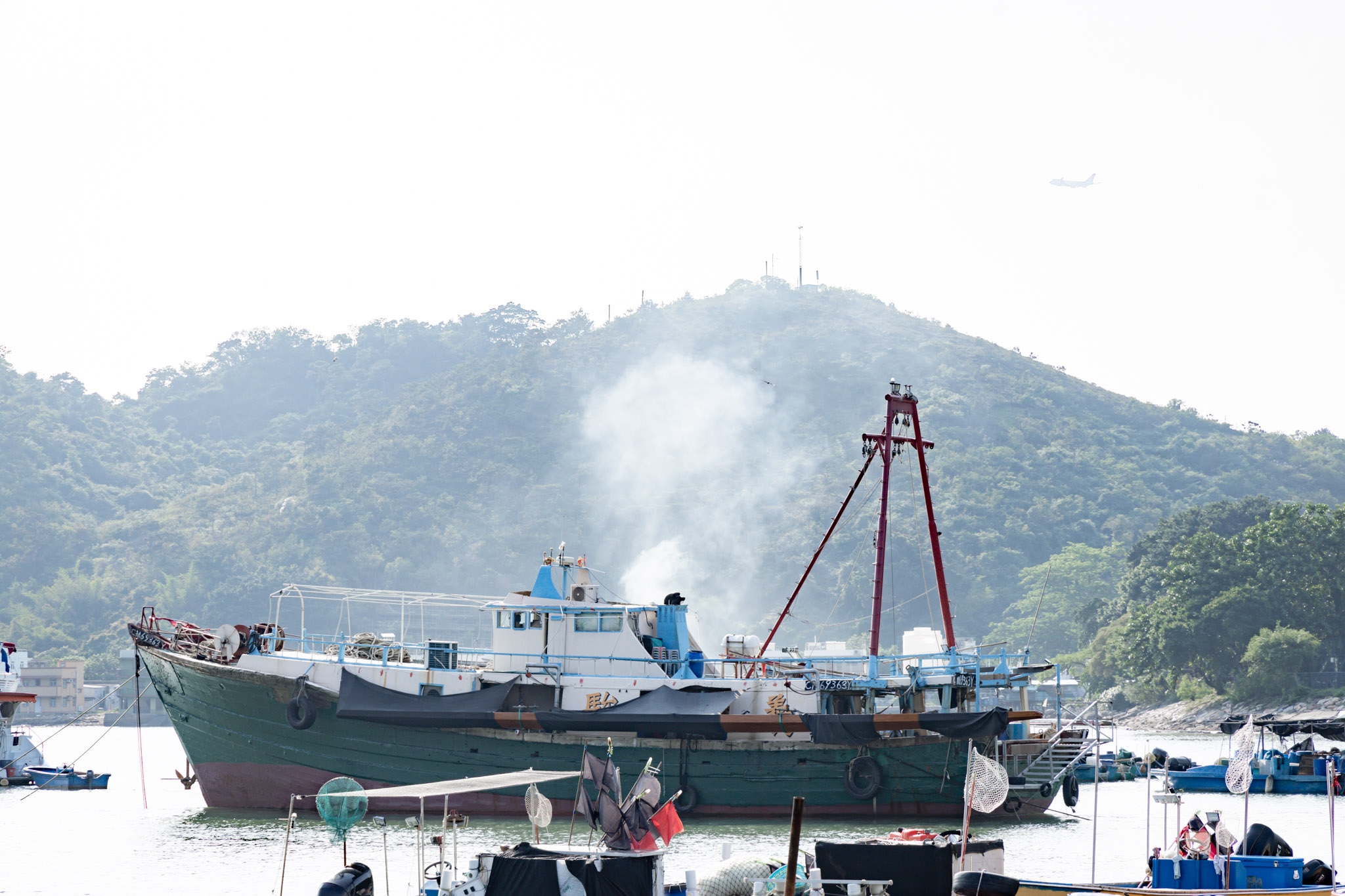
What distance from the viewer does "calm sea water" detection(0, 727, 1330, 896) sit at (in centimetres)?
2714

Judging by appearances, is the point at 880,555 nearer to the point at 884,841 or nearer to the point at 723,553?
the point at 884,841

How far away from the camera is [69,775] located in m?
49.8

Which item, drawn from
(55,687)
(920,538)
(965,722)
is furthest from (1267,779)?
(55,687)

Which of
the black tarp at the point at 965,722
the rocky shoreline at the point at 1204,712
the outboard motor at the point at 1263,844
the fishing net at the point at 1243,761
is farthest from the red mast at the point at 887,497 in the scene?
the rocky shoreline at the point at 1204,712

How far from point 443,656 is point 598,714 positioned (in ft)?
15.5

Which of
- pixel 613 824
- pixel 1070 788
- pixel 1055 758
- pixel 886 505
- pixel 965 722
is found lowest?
pixel 1070 788

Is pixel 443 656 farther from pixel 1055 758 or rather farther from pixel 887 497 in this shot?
pixel 1055 758

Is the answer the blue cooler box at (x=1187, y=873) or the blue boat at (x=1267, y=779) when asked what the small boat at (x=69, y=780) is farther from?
the blue cooler box at (x=1187, y=873)

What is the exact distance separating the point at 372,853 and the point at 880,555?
1508 centimetres

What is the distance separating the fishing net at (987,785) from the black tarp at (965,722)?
14965 mm

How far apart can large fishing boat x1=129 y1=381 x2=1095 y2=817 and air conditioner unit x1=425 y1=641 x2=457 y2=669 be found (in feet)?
0.21

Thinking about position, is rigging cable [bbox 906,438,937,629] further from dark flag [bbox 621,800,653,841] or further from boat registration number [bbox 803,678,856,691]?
dark flag [bbox 621,800,653,841]

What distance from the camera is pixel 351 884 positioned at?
1975cm

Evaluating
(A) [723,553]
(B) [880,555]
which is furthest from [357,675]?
(A) [723,553]
